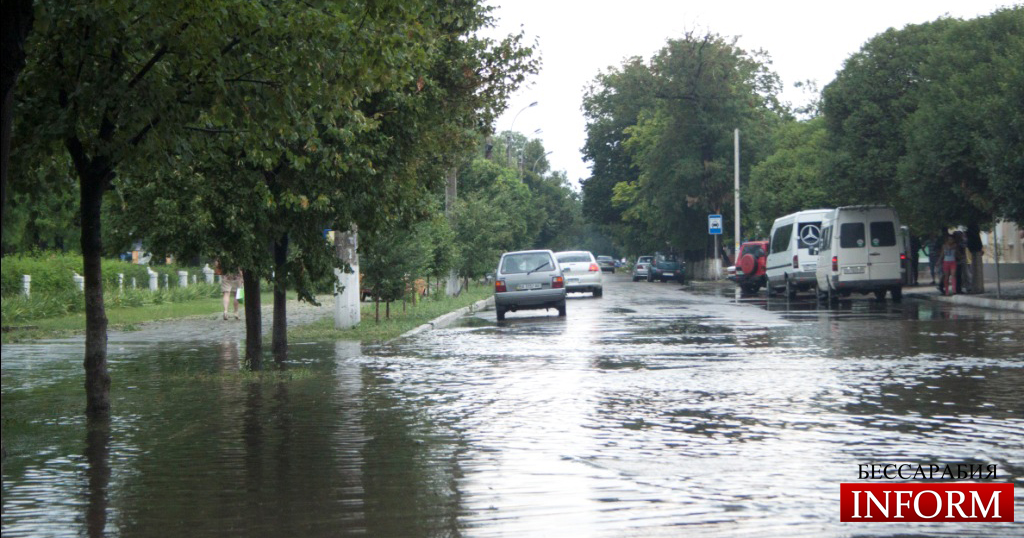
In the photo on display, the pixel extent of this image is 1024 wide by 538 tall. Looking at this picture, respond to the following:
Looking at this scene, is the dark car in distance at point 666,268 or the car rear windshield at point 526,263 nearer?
the car rear windshield at point 526,263

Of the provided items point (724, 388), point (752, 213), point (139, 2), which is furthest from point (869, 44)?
point (139, 2)

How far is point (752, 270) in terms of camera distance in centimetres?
4372

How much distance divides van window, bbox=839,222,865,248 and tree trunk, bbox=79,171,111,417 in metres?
24.6

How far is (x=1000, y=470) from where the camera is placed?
7.34 meters

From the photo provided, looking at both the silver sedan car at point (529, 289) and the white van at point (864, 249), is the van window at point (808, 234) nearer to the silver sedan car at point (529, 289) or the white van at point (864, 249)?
the white van at point (864, 249)

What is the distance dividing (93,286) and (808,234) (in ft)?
90.9

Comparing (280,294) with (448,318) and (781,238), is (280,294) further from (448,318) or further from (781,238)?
(781,238)

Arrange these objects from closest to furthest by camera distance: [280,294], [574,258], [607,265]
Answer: [280,294] → [574,258] → [607,265]

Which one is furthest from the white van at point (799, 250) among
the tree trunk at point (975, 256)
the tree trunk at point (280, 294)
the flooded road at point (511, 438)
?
the tree trunk at point (280, 294)

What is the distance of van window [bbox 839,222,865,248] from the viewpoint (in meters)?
31.7

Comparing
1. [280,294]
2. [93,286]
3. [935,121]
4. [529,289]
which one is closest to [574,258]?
[529,289]

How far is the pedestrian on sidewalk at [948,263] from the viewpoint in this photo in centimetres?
3397

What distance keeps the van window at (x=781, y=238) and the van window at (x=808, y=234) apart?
77cm

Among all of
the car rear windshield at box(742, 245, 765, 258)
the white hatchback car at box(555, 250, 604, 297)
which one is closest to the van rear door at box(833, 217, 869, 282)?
the white hatchback car at box(555, 250, 604, 297)
